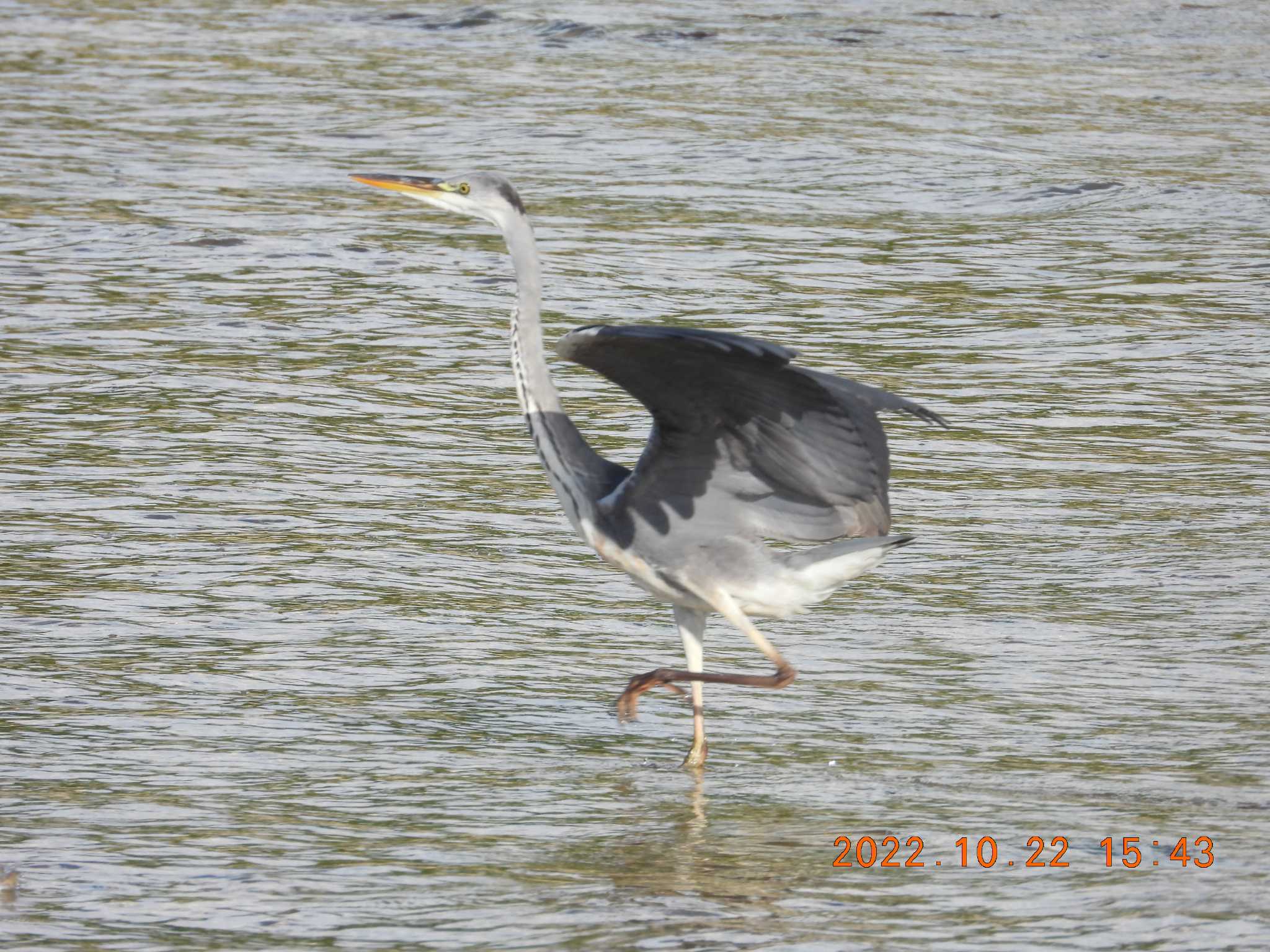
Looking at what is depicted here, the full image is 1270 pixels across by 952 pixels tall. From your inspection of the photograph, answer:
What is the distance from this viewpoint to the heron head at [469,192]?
700 centimetres

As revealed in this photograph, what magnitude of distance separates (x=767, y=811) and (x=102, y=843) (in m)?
1.82

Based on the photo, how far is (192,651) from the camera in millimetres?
7516

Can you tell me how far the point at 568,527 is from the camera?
909 cm

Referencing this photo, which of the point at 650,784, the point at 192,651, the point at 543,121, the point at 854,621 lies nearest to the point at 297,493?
the point at 192,651

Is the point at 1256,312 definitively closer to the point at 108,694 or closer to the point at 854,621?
the point at 854,621

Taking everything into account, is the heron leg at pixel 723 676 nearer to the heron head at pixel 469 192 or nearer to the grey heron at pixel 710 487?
the grey heron at pixel 710 487

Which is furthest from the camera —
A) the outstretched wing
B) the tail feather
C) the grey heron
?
the tail feather

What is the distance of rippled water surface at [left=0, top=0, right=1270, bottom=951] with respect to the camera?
5848 millimetres
